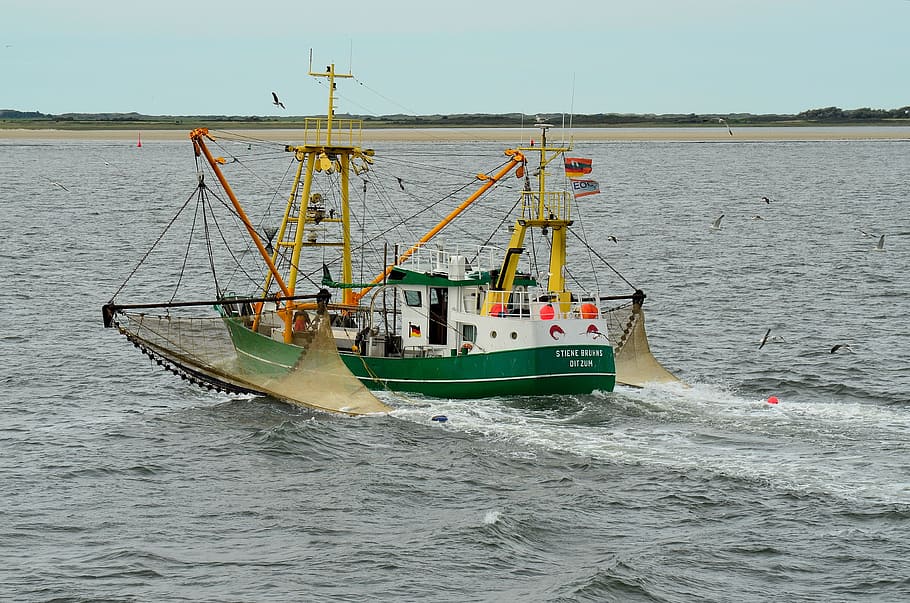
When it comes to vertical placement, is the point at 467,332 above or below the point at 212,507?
above

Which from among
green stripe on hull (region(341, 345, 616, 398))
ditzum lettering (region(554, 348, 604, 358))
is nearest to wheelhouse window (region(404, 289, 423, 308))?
green stripe on hull (region(341, 345, 616, 398))

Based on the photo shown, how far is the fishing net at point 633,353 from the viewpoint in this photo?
138 ft

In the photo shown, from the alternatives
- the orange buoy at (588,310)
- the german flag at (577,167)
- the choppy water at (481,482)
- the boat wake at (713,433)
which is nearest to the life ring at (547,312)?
the orange buoy at (588,310)

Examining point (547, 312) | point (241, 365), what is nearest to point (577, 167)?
point (547, 312)

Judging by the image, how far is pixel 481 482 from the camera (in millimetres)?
31172

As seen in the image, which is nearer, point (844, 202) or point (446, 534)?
point (446, 534)

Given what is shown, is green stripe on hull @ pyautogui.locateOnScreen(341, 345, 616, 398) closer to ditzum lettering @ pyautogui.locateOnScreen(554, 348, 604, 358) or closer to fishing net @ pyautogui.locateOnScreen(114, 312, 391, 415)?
ditzum lettering @ pyautogui.locateOnScreen(554, 348, 604, 358)

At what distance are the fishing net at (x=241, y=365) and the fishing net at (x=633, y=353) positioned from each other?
8.18m

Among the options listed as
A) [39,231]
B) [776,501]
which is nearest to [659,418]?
[776,501]

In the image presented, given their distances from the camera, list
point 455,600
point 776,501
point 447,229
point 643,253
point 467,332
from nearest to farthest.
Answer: point 455,600
point 776,501
point 467,332
point 643,253
point 447,229

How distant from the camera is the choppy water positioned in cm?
2541

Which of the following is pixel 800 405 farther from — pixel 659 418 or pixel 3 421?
pixel 3 421

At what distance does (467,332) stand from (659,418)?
7129 millimetres

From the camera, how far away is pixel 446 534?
2758cm
